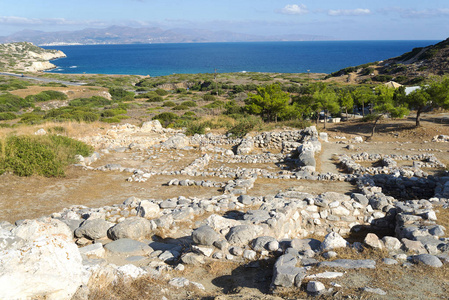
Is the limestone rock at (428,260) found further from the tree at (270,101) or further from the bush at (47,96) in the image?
the bush at (47,96)

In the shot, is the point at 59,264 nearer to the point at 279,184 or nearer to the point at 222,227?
the point at 222,227

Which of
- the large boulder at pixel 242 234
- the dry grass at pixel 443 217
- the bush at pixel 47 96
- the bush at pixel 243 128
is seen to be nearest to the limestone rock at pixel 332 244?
the large boulder at pixel 242 234

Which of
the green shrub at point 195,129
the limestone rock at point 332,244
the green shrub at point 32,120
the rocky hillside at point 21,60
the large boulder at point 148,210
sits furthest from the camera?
the rocky hillside at point 21,60

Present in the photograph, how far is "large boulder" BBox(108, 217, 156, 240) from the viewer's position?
6.21m

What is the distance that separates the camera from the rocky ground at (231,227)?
3715 millimetres

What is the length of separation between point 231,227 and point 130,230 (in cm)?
219

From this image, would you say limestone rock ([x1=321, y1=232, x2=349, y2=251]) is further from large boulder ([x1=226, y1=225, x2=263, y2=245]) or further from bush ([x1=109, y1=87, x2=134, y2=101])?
bush ([x1=109, y1=87, x2=134, y2=101])

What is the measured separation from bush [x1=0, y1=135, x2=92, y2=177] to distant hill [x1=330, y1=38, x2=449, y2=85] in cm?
5351

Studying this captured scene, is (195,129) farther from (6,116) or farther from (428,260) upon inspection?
(6,116)

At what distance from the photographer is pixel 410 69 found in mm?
60188

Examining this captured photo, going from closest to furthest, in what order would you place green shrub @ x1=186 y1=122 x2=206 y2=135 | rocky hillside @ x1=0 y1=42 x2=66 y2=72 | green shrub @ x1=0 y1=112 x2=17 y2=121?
green shrub @ x1=186 y1=122 x2=206 y2=135 → green shrub @ x1=0 y1=112 x2=17 y2=121 → rocky hillside @ x1=0 y1=42 x2=66 y2=72

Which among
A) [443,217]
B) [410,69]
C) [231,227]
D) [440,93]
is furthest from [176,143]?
[410,69]

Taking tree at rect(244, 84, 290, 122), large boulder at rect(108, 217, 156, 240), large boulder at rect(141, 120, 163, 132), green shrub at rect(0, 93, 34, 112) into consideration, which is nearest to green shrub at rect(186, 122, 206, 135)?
large boulder at rect(141, 120, 163, 132)

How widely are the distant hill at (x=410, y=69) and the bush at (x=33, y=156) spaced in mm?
53509
